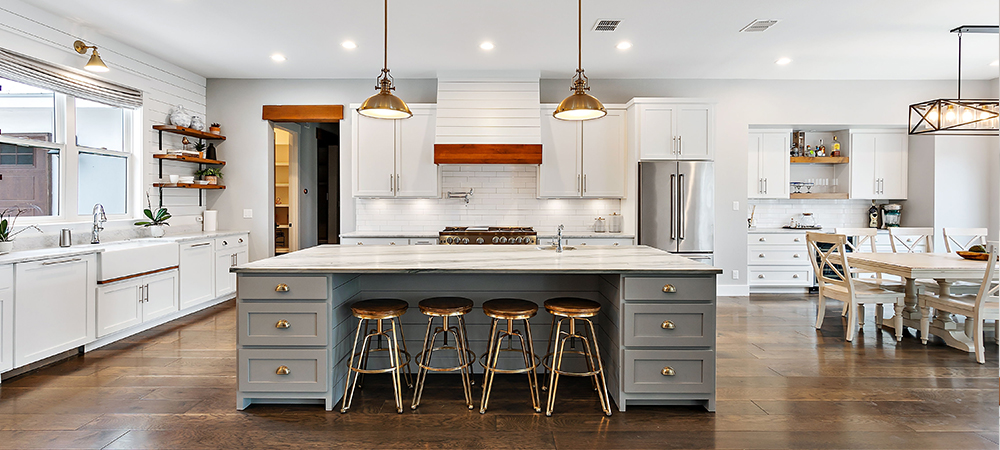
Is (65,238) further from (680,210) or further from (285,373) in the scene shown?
(680,210)

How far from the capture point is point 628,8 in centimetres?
390

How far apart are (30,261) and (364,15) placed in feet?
9.27

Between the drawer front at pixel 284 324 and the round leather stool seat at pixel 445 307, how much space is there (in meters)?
0.52

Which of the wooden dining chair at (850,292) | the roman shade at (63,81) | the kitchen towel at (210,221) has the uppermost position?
the roman shade at (63,81)

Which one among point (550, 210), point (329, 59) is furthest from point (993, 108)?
point (329, 59)

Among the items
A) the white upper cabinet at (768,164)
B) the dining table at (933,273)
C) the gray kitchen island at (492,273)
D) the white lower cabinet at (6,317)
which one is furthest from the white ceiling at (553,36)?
the gray kitchen island at (492,273)

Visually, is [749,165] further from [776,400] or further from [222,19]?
[222,19]

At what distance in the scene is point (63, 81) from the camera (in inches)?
161

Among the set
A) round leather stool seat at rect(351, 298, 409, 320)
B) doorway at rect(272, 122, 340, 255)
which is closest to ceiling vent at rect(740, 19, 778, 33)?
round leather stool seat at rect(351, 298, 409, 320)

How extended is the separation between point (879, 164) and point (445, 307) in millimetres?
6365

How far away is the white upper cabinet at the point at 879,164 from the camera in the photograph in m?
6.29

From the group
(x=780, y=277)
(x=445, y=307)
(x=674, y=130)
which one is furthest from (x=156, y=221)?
(x=780, y=277)

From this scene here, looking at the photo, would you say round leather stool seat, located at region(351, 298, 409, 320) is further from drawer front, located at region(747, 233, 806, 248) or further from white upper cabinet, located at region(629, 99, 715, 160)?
drawer front, located at region(747, 233, 806, 248)

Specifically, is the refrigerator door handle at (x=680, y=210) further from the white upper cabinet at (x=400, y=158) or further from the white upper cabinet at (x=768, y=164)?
the white upper cabinet at (x=400, y=158)
